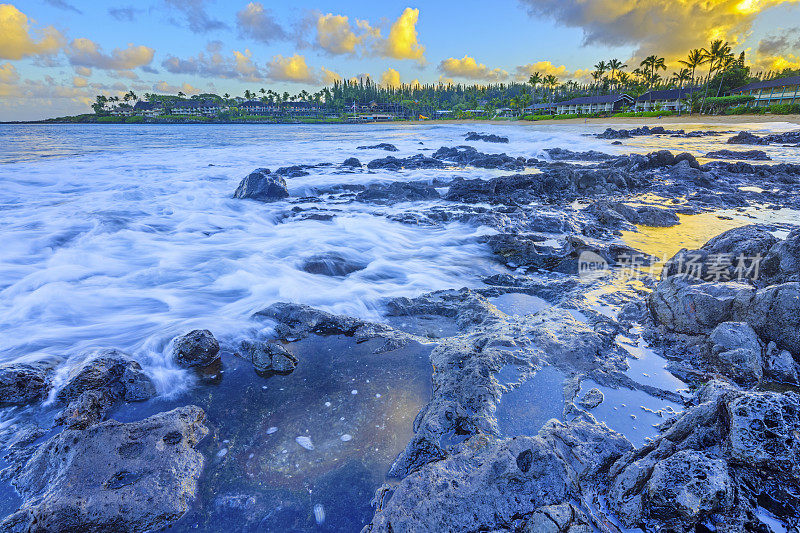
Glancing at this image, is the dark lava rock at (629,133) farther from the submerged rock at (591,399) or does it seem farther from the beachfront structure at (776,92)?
the beachfront structure at (776,92)

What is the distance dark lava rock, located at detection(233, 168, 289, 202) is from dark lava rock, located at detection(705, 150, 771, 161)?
20738 millimetres

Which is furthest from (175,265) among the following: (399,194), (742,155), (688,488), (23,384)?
(742,155)

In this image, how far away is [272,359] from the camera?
3830 mm

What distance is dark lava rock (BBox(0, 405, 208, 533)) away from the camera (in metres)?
2.23

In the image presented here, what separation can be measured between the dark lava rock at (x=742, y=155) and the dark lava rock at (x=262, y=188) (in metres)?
20.7

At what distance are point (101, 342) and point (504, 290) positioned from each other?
5.36 metres

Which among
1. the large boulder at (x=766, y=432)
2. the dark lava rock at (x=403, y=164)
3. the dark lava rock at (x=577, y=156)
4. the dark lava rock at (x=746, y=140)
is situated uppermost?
the dark lava rock at (x=746, y=140)

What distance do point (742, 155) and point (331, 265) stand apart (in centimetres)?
2195

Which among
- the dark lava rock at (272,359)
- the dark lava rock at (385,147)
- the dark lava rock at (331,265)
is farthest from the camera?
the dark lava rock at (385,147)

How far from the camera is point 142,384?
349 centimetres

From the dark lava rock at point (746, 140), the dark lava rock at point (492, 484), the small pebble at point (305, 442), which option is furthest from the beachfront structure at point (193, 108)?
the dark lava rock at point (492, 484)

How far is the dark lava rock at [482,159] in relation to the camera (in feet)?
59.6

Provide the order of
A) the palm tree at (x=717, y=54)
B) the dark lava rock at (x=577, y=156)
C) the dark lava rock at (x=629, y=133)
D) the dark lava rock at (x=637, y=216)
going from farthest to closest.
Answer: the palm tree at (x=717, y=54) < the dark lava rock at (x=629, y=133) < the dark lava rock at (x=577, y=156) < the dark lava rock at (x=637, y=216)

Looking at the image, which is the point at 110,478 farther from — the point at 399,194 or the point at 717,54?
the point at 717,54
